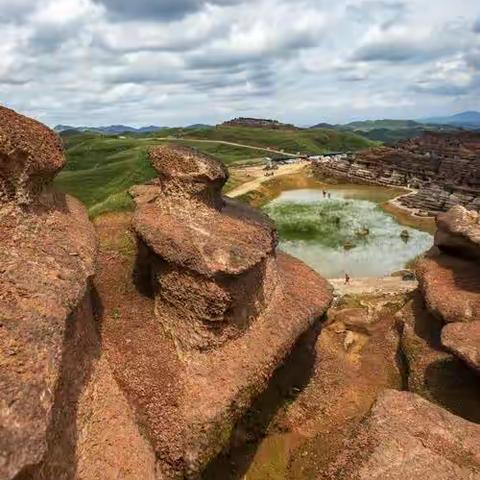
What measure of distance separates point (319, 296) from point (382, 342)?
6.91m

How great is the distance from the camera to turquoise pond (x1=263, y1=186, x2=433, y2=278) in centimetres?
5475

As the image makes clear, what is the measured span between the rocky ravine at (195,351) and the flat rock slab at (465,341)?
0.08 m

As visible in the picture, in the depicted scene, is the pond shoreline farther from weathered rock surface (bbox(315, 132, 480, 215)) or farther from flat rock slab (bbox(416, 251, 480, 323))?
flat rock slab (bbox(416, 251, 480, 323))

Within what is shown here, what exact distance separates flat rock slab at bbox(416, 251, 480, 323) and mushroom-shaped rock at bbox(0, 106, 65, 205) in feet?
63.5

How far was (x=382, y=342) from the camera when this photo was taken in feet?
101

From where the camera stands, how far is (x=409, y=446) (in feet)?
51.6

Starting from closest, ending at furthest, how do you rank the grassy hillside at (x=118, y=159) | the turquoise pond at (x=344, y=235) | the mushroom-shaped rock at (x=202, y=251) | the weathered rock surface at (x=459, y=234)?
the mushroom-shaped rock at (x=202, y=251)
the weathered rock surface at (x=459, y=234)
the turquoise pond at (x=344, y=235)
the grassy hillside at (x=118, y=159)

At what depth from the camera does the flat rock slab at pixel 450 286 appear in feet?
85.0

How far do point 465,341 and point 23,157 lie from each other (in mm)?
18428

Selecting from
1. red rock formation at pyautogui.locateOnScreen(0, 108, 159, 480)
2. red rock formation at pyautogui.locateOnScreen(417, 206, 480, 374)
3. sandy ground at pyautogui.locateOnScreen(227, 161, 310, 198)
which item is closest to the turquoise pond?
sandy ground at pyautogui.locateOnScreen(227, 161, 310, 198)

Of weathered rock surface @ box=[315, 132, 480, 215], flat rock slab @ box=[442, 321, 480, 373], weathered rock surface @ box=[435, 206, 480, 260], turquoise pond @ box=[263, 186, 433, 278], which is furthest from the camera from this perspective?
weathered rock surface @ box=[315, 132, 480, 215]

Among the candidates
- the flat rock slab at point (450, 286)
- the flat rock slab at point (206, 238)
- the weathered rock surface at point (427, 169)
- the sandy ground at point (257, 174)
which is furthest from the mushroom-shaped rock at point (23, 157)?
the sandy ground at point (257, 174)

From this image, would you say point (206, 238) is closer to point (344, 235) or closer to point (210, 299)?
point (210, 299)

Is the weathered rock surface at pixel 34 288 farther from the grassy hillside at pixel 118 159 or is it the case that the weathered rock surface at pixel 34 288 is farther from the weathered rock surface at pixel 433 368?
the weathered rock surface at pixel 433 368
